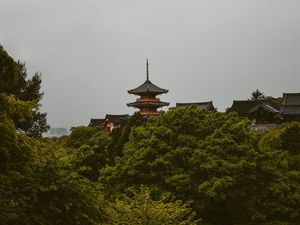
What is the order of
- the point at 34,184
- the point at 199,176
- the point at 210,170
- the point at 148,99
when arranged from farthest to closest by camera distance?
1. the point at 148,99
2. the point at 199,176
3. the point at 210,170
4. the point at 34,184

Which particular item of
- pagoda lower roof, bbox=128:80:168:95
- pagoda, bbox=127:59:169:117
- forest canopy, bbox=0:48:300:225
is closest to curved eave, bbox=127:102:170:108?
pagoda, bbox=127:59:169:117

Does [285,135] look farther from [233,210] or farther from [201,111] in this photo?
[233,210]

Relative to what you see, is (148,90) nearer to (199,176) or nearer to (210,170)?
(199,176)

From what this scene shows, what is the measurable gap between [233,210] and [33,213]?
1378 cm

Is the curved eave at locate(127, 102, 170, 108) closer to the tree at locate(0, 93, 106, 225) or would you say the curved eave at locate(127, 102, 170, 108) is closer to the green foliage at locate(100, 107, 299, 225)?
the green foliage at locate(100, 107, 299, 225)

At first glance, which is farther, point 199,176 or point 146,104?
point 146,104

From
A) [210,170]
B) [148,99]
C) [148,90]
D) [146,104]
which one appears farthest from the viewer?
[148,99]

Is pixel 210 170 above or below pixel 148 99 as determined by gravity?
below

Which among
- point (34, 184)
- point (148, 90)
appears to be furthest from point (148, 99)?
point (34, 184)

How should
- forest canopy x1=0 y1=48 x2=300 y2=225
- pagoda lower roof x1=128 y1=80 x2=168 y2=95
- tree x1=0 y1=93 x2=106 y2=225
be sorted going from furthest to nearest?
pagoda lower roof x1=128 y1=80 x2=168 y2=95, forest canopy x1=0 y1=48 x2=300 y2=225, tree x1=0 y1=93 x2=106 y2=225

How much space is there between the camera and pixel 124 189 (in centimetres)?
2262

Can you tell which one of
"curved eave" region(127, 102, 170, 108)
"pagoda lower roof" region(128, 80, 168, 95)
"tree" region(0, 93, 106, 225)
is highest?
"pagoda lower roof" region(128, 80, 168, 95)

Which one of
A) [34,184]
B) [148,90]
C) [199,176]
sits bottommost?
[34,184]

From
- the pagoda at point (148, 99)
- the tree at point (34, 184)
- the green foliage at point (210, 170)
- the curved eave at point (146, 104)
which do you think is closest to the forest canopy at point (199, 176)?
the green foliage at point (210, 170)
